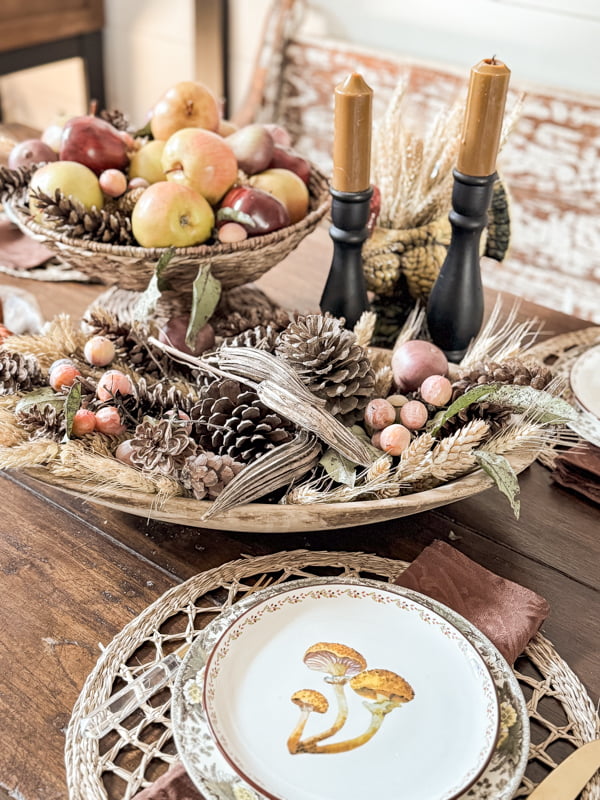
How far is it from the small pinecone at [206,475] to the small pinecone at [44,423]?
0.13 m

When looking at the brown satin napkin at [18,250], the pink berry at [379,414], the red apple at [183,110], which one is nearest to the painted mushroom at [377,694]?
the pink berry at [379,414]

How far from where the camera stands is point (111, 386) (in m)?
0.78

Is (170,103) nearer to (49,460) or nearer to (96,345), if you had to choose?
(96,345)

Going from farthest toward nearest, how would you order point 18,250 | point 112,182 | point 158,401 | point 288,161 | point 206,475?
point 18,250
point 288,161
point 112,182
point 158,401
point 206,475

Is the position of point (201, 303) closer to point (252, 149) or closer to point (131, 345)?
point (131, 345)

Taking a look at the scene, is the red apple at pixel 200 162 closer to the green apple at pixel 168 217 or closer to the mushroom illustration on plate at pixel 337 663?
the green apple at pixel 168 217

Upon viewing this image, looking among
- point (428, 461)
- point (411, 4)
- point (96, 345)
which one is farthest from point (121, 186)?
point (411, 4)

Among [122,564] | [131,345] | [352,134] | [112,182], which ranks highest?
[352,134]

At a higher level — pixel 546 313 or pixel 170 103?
pixel 170 103

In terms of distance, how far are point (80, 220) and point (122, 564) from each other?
0.45 meters

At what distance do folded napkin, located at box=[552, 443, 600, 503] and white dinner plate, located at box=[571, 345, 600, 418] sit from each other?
0.04m

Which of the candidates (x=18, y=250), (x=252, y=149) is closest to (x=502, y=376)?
(x=252, y=149)

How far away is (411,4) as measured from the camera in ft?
7.18

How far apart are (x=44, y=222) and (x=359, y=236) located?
0.39 metres
